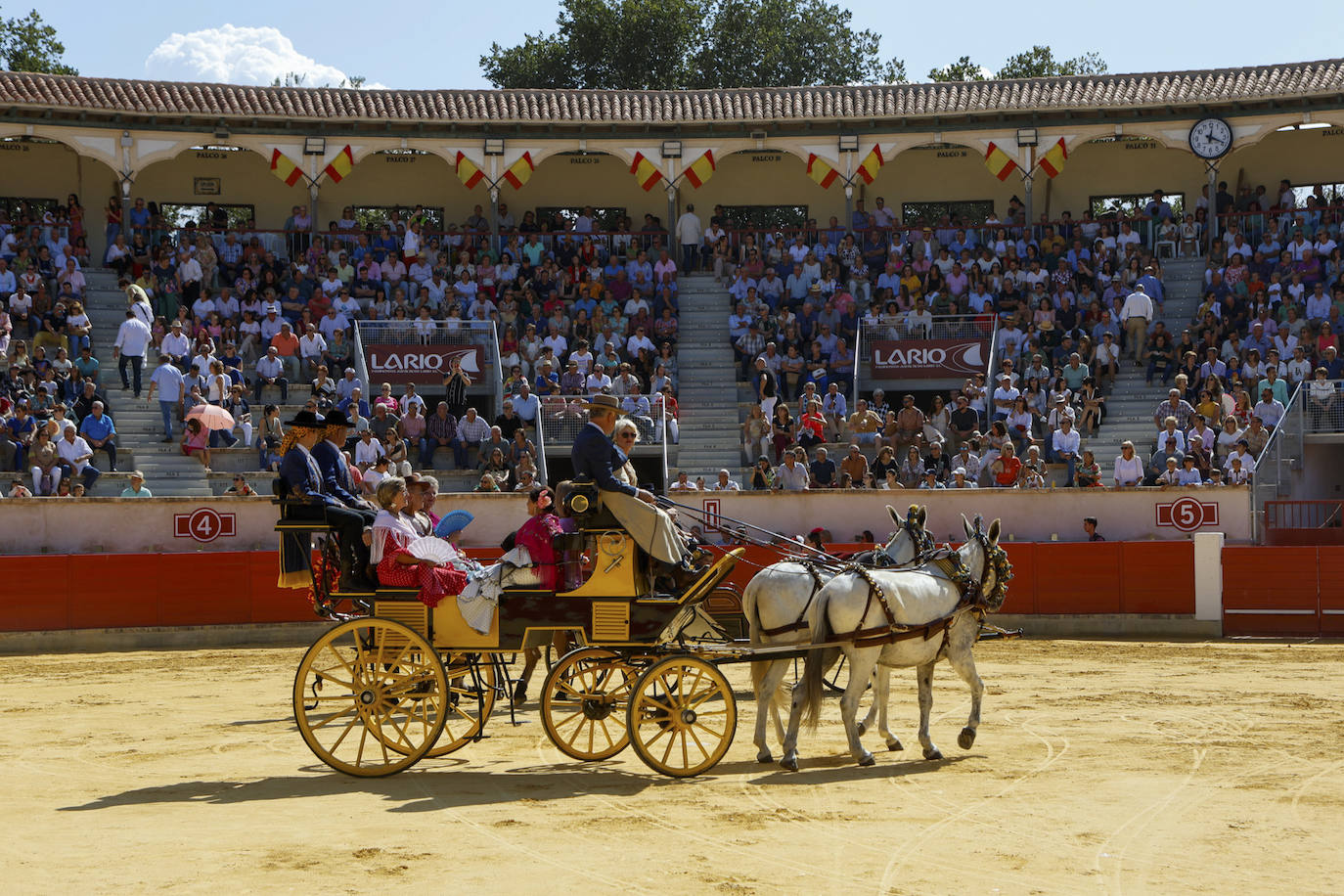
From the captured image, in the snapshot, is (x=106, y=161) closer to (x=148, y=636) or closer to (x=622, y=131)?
(x=622, y=131)

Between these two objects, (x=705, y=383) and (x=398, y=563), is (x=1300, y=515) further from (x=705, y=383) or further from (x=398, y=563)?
(x=398, y=563)

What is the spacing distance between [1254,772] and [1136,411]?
48.9ft

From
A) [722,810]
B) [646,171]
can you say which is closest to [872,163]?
[646,171]

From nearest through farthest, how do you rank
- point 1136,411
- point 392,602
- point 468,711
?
point 392,602
point 468,711
point 1136,411

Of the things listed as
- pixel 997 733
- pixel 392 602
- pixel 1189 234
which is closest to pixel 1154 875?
pixel 997 733

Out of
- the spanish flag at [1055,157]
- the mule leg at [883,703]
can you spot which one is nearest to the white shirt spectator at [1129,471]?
the spanish flag at [1055,157]

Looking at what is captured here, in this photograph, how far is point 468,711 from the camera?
41.7ft

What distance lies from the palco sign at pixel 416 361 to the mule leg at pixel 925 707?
15200 mm

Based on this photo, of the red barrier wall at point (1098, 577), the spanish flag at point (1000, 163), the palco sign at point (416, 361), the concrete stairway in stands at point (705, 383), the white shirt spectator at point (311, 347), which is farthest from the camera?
the spanish flag at point (1000, 163)

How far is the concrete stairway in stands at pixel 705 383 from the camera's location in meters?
23.7

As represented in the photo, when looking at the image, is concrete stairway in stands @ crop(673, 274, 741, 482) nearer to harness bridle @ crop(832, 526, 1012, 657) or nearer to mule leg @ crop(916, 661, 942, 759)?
harness bridle @ crop(832, 526, 1012, 657)

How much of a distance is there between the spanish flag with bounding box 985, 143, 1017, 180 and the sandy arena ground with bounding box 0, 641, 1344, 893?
17573 millimetres

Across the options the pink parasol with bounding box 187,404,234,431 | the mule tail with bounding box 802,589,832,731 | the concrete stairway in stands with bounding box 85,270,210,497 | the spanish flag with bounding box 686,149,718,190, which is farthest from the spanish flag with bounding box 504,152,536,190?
the mule tail with bounding box 802,589,832,731

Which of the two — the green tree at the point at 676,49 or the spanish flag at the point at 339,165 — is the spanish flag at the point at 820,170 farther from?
the green tree at the point at 676,49
